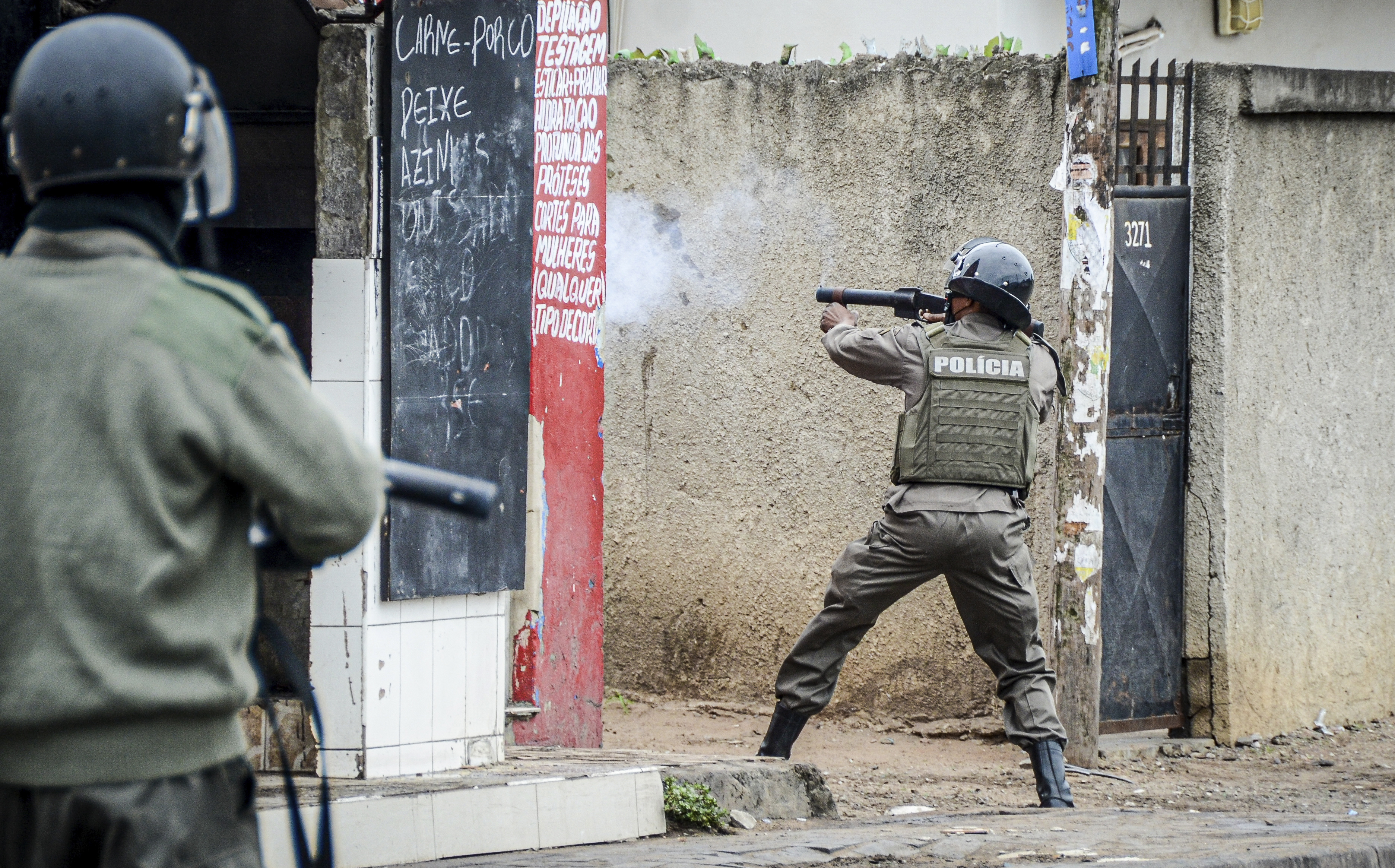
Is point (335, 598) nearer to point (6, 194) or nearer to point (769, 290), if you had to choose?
point (6, 194)

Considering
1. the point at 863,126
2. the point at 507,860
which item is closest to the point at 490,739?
the point at 507,860

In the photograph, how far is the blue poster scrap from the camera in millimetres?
6086

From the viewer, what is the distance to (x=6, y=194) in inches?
175

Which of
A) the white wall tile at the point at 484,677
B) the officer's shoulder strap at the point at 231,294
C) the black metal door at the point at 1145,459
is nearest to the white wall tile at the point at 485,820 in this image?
the white wall tile at the point at 484,677

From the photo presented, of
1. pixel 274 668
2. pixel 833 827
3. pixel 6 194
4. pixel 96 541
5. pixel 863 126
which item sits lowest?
pixel 833 827

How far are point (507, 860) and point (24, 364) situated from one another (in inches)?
108

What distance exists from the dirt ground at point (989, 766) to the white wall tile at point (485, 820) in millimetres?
1469

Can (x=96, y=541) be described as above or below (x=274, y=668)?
above

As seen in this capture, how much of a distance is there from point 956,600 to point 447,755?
195cm

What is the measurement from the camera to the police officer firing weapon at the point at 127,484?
1.86 meters

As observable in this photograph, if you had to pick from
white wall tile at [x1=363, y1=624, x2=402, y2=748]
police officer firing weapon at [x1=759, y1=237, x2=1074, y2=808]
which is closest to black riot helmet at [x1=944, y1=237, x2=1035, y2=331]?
police officer firing weapon at [x1=759, y1=237, x2=1074, y2=808]

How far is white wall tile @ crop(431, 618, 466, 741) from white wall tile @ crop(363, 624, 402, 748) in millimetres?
129

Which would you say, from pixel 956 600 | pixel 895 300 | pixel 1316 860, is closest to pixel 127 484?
pixel 1316 860

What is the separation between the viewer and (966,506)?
557 centimetres
